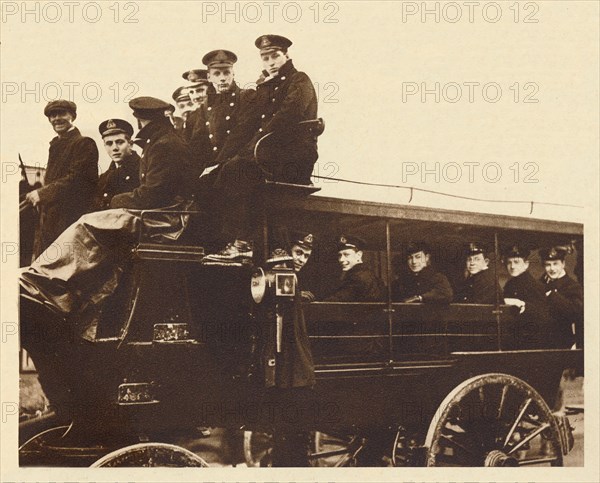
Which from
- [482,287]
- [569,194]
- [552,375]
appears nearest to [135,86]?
[482,287]

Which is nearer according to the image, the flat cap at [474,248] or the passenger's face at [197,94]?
Result: the passenger's face at [197,94]

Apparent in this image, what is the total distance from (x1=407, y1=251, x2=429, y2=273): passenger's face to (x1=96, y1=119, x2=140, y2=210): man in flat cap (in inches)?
60.9

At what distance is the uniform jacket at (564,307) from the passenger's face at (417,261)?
0.74 metres

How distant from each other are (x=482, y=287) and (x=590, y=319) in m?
0.68

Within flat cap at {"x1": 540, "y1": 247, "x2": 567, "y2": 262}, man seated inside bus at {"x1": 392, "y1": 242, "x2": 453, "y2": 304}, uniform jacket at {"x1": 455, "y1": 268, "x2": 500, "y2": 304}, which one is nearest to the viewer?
man seated inside bus at {"x1": 392, "y1": 242, "x2": 453, "y2": 304}

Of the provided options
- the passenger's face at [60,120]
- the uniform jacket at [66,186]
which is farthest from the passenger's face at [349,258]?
the passenger's face at [60,120]

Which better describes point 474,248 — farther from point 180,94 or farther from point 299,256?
point 180,94

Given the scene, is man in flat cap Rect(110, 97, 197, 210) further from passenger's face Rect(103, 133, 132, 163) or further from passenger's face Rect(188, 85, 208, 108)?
passenger's face Rect(188, 85, 208, 108)

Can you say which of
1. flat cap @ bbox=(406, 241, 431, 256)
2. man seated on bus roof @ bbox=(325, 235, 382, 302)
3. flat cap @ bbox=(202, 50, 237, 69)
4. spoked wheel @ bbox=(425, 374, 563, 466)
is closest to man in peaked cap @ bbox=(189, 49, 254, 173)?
flat cap @ bbox=(202, 50, 237, 69)

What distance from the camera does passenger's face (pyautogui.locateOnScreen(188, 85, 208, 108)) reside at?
4211mm

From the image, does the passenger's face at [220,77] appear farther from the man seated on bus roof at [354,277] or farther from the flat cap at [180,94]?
the man seated on bus roof at [354,277]

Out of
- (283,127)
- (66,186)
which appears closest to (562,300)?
(283,127)

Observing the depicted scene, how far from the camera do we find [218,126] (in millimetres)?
4164

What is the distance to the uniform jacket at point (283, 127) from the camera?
409cm
